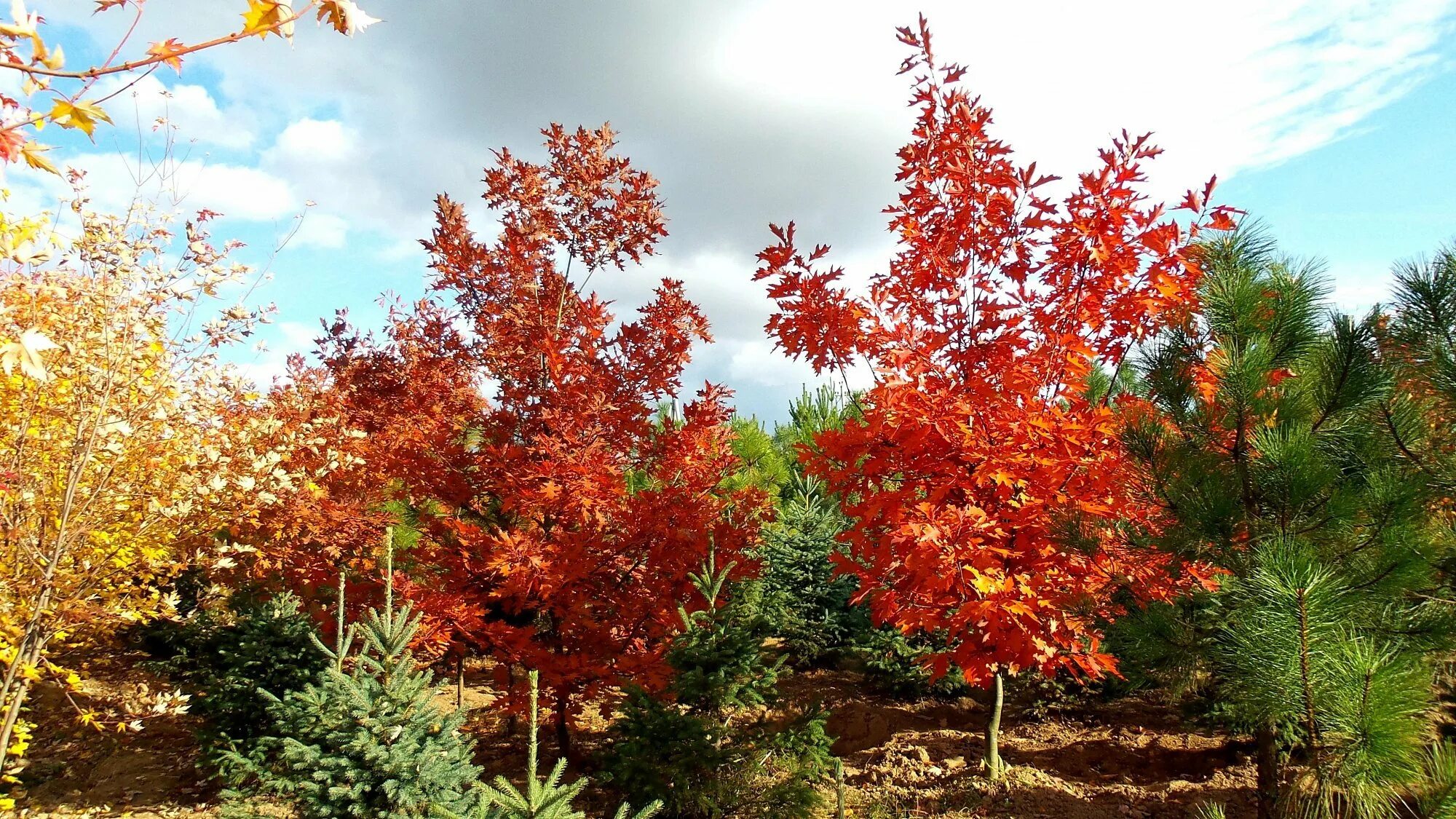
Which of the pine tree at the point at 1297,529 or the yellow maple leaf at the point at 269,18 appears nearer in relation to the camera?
the yellow maple leaf at the point at 269,18

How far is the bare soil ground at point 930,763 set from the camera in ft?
16.6

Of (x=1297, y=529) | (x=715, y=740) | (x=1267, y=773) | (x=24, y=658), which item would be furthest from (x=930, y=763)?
(x=24, y=658)

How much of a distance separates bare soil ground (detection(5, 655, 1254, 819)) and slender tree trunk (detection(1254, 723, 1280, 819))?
1016mm

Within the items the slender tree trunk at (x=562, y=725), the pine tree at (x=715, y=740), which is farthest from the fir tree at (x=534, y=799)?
the slender tree trunk at (x=562, y=725)

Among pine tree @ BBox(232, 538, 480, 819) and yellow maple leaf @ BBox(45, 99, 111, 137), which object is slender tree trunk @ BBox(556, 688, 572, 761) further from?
yellow maple leaf @ BBox(45, 99, 111, 137)

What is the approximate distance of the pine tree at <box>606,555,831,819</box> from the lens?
4.64m

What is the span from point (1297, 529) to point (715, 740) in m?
3.47

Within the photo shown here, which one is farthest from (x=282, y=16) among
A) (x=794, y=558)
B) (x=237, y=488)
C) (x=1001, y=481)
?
(x=794, y=558)

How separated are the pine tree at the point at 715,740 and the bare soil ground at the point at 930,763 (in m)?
0.62

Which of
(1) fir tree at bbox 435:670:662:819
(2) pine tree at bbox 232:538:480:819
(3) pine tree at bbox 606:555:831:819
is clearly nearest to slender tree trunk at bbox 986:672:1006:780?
(3) pine tree at bbox 606:555:831:819

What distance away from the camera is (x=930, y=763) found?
577 centimetres

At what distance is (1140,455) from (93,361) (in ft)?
21.5

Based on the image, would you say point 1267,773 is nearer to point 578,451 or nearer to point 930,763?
point 930,763

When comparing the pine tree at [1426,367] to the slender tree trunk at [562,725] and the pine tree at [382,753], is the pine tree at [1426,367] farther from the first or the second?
the slender tree trunk at [562,725]
